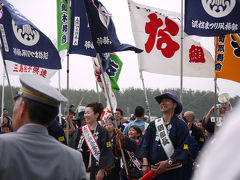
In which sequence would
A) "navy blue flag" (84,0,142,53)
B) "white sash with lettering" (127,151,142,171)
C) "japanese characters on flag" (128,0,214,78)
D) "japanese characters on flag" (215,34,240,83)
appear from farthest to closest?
1. "japanese characters on flag" (128,0,214,78)
2. "japanese characters on flag" (215,34,240,83)
3. "white sash with lettering" (127,151,142,171)
4. "navy blue flag" (84,0,142,53)

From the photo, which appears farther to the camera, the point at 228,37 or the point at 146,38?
the point at 146,38

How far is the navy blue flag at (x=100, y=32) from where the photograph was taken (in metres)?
Result: 6.41

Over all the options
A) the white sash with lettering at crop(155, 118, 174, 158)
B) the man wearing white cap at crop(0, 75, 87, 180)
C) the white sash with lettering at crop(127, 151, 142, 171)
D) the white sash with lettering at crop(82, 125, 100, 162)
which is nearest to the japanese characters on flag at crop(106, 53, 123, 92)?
the white sash with lettering at crop(127, 151, 142, 171)

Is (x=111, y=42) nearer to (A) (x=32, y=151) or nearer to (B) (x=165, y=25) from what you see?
(B) (x=165, y=25)

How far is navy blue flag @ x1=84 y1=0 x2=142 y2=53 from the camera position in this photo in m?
6.41

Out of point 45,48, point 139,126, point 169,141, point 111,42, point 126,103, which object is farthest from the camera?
point 126,103

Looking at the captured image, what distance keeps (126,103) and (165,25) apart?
69570 mm

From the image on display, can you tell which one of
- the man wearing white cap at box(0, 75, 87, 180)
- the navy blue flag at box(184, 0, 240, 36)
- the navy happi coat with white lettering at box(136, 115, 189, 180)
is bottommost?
the navy happi coat with white lettering at box(136, 115, 189, 180)

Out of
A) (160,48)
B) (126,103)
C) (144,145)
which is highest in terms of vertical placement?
(160,48)

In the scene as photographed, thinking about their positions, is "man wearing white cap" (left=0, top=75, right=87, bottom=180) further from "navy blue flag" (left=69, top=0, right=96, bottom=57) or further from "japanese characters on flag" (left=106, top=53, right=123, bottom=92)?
"japanese characters on flag" (left=106, top=53, right=123, bottom=92)

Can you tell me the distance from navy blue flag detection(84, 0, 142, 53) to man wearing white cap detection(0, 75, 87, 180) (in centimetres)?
424

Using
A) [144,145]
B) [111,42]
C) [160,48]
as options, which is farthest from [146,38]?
[144,145]

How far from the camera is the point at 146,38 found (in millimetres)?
7879

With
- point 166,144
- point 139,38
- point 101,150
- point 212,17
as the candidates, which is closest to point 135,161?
point 101,150
